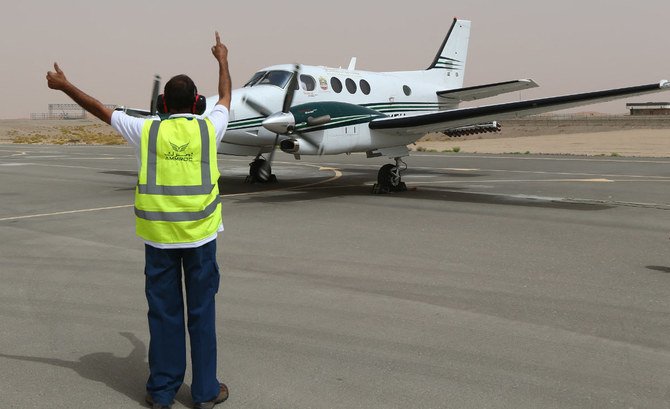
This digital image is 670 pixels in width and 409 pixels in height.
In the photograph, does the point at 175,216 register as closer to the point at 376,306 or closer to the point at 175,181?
the point at 175,181

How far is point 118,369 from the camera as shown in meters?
5.06

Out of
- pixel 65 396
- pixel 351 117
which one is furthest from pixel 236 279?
pixel 351 117

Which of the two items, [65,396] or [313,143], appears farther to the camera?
[313,143]

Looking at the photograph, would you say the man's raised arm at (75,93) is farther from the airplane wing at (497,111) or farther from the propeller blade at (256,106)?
the airplane wing at (497,111)

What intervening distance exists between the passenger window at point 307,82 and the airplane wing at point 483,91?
6.59 m

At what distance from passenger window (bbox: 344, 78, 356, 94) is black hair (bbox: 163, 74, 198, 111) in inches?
560

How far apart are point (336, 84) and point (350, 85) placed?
59cm

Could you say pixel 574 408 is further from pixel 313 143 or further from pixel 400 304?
pixel 313 143

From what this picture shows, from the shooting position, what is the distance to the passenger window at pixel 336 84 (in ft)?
58.7

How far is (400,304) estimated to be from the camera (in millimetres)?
6750

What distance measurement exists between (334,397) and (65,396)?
187cm

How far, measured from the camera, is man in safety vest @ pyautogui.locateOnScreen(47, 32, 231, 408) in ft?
14.0

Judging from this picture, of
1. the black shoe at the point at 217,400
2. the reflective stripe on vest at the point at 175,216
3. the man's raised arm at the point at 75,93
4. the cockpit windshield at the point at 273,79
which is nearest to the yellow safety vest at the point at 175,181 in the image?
the reflective stripe on vest at the point at 175,216

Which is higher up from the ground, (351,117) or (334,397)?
(351,117)
